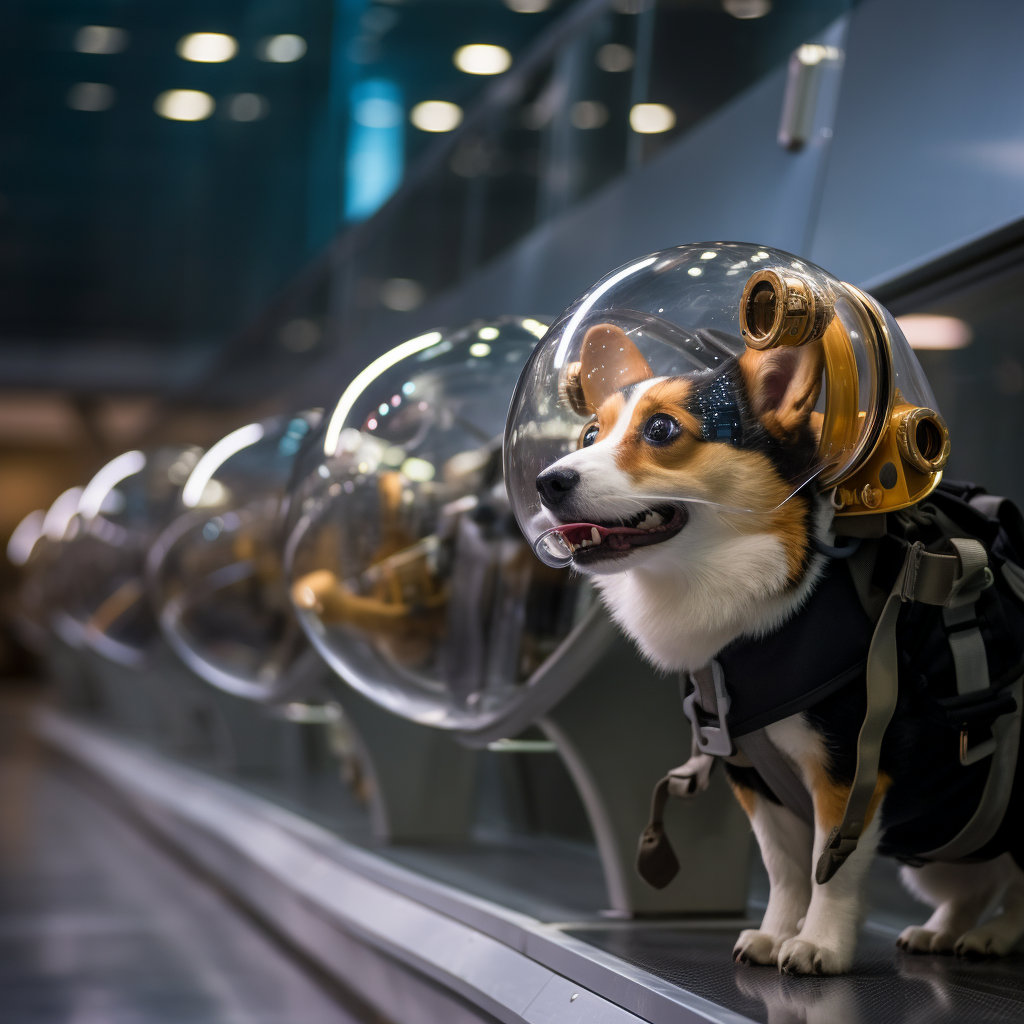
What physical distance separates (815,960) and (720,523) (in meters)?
0.50

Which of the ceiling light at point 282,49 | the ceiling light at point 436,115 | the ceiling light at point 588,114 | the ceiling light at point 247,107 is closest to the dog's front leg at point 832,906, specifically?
the ceiling light at point 588,114

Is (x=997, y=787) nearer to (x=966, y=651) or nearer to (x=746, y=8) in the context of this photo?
(x=966, y=651)

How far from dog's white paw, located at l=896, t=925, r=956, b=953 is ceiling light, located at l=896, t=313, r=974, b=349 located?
0.90 meters

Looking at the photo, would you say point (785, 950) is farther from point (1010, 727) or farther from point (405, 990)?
point (405, 990)

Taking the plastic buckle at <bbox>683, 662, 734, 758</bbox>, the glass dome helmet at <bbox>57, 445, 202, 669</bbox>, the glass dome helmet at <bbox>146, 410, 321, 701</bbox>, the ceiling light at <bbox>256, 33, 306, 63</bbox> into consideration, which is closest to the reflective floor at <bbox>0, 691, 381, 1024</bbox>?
the glass dome helmet at <bbox>146, 410, 321, 701</bbox>

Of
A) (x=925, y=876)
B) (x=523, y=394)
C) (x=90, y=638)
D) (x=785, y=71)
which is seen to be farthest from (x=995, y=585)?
(x=90, y=638)

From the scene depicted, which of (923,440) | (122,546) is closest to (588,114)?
(923,440)

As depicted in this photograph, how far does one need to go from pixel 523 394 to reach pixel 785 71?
1.40m

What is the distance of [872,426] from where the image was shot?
133 cm

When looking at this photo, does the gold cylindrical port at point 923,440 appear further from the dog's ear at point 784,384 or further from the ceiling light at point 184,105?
the ceiling light at point 184,105

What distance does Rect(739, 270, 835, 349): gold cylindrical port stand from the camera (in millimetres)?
1270

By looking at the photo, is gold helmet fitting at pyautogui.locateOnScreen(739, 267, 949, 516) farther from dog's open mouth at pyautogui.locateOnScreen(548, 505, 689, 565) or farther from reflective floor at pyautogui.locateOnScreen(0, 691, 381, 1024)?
reflective floor at pyautogui.locateOnScreen(0, 691, 381, 1024)

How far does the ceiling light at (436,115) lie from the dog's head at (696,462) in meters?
4.40

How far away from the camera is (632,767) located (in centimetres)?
206
